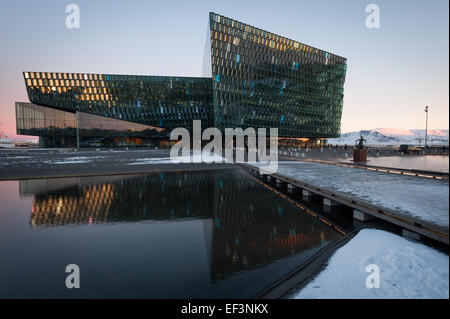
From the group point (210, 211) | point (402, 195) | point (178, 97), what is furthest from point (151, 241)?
point (178, 97)

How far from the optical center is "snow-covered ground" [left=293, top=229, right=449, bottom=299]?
3367 millimetres

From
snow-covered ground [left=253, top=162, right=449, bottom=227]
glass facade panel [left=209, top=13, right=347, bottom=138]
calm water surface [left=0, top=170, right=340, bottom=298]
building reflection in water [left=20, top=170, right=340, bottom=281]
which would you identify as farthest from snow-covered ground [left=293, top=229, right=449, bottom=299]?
glass facade panel [left=209, top=13, right=347, bottom=138]

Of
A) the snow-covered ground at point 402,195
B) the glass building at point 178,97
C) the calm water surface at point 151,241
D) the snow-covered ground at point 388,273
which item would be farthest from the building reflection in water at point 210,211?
the glass building at point 178,97

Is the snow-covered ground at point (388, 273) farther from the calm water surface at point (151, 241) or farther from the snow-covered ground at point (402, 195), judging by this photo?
the snow-covered ground at point (402, 195)

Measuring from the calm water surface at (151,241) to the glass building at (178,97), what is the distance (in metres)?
57.6

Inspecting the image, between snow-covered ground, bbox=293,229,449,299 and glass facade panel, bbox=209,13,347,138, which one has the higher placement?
glass facade panel, bbox=209,13,347,138

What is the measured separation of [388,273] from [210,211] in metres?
7.00

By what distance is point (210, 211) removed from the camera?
32.5 ft

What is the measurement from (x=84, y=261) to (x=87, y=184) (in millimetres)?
11038

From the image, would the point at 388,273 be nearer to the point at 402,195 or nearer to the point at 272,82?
the point at 402,195

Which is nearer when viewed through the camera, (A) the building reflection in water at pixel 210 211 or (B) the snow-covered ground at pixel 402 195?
(B) the snow-covered ground at pixel 402 195

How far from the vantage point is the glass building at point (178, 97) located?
2606 inches

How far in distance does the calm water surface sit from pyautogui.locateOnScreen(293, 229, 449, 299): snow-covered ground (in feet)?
3.67

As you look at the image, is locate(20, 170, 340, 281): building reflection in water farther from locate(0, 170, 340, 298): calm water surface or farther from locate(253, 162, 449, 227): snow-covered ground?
locate(253, 162, 449, 227): snow-covered ground
